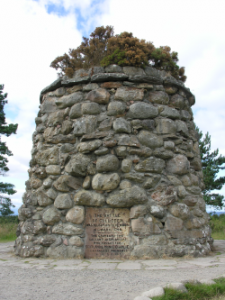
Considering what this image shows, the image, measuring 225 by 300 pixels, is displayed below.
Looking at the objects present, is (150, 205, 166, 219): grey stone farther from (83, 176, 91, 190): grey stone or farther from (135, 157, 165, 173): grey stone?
(83, 176, 91, 190): grey stone

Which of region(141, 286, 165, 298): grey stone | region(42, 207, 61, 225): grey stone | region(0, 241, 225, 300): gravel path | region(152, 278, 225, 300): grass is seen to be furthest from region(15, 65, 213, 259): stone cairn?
region(141, 286, 165, 298): grey stone

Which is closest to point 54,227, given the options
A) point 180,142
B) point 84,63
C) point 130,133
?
point 130,133

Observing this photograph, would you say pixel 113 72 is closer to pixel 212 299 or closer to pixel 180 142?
pixel 180 142

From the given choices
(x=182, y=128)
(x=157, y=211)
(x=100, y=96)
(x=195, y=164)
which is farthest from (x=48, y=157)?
(x=195, y=164)

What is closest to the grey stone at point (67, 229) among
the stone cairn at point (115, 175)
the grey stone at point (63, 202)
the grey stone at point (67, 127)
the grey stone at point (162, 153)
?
the stone cairn at point (115, 175)

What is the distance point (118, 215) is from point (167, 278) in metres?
1.36

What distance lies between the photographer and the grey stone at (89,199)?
381 cm

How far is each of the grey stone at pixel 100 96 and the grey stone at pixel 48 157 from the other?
Result: 1046 millimetres

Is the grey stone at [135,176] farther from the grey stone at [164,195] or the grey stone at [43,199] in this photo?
the grey stone at [43,199]

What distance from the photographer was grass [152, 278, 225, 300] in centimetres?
204

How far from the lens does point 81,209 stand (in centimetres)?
386

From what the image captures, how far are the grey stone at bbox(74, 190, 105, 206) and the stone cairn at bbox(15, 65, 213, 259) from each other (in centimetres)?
1

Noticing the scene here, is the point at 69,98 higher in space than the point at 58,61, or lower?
lower

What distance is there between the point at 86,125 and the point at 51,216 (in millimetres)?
1513
